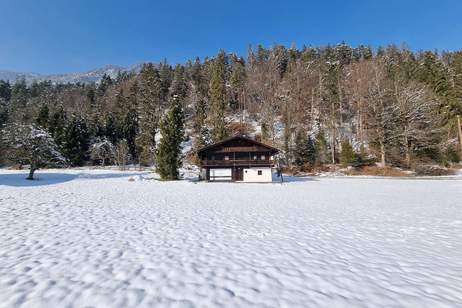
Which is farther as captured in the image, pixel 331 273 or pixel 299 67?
pixel 299 67

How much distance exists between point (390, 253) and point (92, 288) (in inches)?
280

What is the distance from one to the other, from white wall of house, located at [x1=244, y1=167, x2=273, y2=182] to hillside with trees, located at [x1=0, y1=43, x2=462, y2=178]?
410 inches

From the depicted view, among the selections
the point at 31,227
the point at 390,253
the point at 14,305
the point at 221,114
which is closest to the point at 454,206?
the point at 390,253

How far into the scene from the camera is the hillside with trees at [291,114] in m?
42.2

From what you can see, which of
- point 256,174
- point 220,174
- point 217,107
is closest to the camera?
point 256,174

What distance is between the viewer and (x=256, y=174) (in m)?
36.0

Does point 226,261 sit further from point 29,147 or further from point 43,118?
point 43,118

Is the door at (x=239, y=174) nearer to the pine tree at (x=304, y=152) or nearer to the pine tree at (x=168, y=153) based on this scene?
the pine tree at (x=168, y=153)

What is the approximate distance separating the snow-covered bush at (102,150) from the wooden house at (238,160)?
32063 millimetres

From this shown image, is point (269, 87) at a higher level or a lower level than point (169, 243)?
higher

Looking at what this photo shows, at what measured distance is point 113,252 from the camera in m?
6.28

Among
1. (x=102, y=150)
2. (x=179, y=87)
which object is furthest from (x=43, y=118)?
(x=179, y=87)

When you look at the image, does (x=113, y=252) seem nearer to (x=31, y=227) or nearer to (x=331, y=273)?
(x=31, y=227)

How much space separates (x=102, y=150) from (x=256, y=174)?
4101 centimetres
